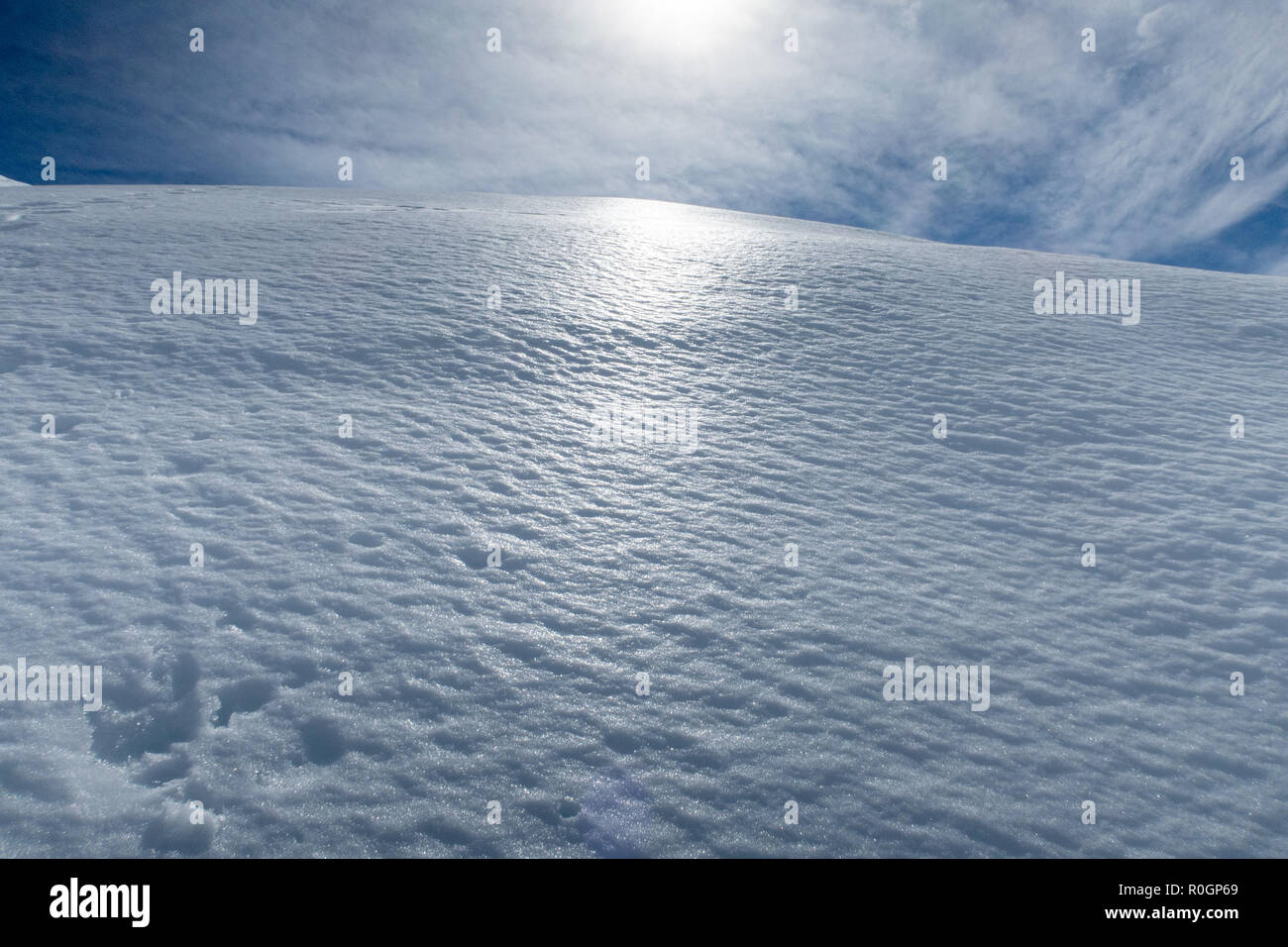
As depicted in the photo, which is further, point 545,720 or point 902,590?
point 902,590
